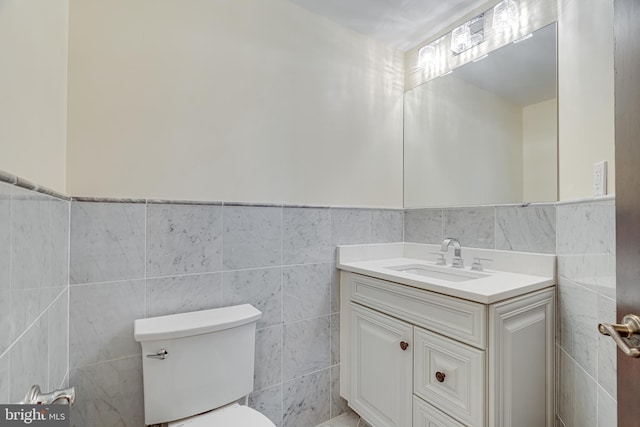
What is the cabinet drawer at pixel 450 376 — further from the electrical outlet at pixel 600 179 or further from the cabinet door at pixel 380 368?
the electrical outlet at pixel 600 179

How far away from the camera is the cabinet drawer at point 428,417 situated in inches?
46.3

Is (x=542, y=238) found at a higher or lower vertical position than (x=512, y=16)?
lower

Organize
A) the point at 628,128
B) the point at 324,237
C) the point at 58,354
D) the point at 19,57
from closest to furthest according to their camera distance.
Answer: the point at 628,128 → the point at 19,57 → the point at 58,354 → the point at 324,237

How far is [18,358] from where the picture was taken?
59 cm

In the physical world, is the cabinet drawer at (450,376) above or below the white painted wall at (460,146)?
below

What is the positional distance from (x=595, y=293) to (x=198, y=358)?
1.47m

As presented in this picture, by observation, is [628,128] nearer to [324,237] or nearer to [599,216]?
[599,216]

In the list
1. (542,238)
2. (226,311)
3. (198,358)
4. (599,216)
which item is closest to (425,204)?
(542,238)

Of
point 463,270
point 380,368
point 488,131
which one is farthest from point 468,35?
point 380,368

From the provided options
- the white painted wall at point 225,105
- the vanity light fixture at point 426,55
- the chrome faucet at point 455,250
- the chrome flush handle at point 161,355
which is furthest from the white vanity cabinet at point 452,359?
the vanity light fixture at point 426,55

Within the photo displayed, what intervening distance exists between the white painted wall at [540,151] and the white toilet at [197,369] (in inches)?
57.6

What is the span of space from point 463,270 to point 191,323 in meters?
1.34

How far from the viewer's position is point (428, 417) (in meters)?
1.25

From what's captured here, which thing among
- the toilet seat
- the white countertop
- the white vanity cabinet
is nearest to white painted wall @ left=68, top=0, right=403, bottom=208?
the white countertop
